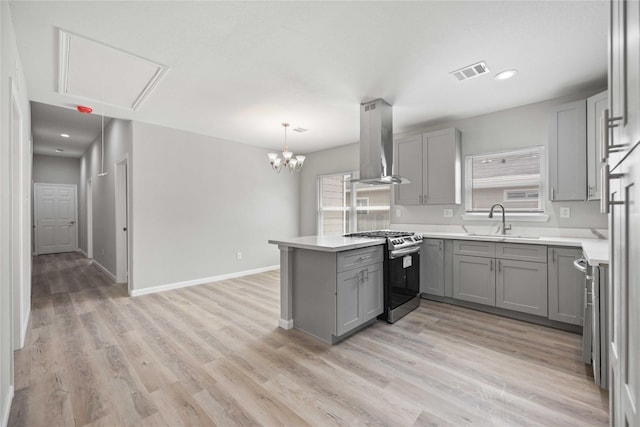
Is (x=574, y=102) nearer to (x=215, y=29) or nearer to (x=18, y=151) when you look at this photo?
(x=215, y=29)

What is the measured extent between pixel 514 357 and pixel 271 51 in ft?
10.6

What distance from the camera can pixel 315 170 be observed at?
244 inches

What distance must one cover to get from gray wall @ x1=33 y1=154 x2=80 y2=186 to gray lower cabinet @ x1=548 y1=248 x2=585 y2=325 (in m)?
10.9

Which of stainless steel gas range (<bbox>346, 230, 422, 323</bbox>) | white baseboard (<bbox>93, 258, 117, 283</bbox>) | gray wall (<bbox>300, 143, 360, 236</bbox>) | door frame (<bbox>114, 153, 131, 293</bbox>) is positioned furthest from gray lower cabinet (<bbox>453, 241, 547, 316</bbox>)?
white baseboard (<bbox>93, 258, 117, 283</bbox>)

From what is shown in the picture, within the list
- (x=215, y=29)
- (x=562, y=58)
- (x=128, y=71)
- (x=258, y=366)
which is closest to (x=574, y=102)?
(x=562, y=58)

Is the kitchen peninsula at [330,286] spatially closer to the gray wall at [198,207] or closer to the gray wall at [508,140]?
the gray wall at [508,140]

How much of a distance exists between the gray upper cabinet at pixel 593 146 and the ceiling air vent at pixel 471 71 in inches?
45.1

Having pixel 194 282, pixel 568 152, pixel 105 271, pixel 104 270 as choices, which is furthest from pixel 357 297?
pixel 104 270

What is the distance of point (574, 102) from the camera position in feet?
9.73

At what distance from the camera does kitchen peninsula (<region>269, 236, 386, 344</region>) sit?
2.58 meters

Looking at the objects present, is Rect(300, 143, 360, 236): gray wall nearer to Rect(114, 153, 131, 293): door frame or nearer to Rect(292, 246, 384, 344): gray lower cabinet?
Rect(292, 246, 384, 344): gray lower cabinet

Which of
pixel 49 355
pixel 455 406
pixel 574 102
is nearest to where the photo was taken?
pixel 455 406

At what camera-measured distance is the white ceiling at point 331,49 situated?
1897 millimetres

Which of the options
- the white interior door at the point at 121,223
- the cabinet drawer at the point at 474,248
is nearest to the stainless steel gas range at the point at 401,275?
the cabinet drawer at the point at 474,248
